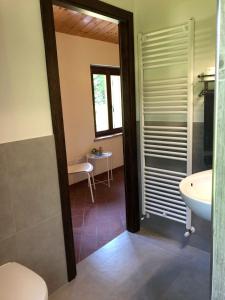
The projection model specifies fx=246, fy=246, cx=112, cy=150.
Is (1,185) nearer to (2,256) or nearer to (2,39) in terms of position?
(2,256)

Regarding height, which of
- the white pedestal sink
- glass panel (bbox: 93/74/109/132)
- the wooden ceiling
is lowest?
the white pedestal sink

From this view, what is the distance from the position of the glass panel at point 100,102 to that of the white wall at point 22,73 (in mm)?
2919

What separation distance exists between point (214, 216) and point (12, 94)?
134 cm

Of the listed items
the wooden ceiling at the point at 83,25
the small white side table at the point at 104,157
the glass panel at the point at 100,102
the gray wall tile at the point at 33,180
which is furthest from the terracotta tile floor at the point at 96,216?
the wooden ceiling at the point at 83,25

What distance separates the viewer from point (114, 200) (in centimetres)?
351

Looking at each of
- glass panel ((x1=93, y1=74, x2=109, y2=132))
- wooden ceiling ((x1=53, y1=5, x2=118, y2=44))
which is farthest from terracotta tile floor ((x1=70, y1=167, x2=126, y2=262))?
wooden ceiling ((x1=53, y1=5, x2=118, y2=44))

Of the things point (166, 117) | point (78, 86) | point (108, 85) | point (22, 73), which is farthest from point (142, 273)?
point (108, 85)

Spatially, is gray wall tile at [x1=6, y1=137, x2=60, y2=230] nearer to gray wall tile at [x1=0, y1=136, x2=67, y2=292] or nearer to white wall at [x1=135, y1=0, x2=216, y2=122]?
gray wall tile at [x1=0, y1=136, x2=67, y2=292]

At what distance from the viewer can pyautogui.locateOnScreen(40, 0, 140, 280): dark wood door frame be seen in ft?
5.29

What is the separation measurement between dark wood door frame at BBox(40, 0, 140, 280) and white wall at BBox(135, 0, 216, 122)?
18 centimetres

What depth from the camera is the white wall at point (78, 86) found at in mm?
3730

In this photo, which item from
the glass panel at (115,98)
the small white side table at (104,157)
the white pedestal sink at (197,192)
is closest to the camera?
the white pedestal sink at (197,192)

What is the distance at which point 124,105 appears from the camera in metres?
2.35

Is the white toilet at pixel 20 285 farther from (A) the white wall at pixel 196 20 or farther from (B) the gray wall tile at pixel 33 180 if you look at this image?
(A) the white wall at pixel 196 20
